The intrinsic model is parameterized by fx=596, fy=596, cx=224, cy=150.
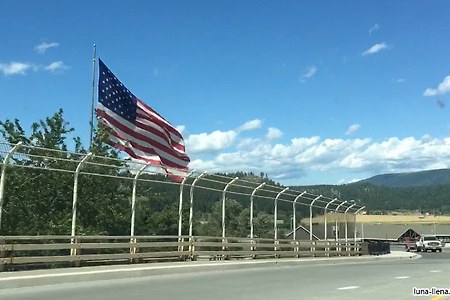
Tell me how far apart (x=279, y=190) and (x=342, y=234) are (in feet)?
36.8

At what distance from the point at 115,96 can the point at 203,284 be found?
8942 mm

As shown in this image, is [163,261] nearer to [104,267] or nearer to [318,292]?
[104,267]

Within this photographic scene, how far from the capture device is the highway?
12828 millimetres

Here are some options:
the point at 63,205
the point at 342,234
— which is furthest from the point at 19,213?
the point at 342,234

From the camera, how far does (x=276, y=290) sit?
1416cm

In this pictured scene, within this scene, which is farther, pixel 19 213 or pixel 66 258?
pixel 19 213

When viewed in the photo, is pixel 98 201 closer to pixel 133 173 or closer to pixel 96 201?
pixel 96 201

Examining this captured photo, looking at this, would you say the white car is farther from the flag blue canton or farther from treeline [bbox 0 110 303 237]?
the flag blue canton

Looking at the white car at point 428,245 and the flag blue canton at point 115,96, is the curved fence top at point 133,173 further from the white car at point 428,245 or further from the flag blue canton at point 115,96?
the white car at point 428,245

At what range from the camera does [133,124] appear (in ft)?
71.0

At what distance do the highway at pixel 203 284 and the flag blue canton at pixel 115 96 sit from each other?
608cm

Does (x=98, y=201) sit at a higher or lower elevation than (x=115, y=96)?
lower

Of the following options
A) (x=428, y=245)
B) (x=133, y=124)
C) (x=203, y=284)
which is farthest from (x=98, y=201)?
A: (x=428, y=245)

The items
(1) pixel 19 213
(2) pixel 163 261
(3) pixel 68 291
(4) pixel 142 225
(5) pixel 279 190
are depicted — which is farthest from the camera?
(4) pixel 142 225
